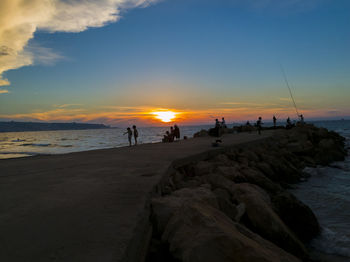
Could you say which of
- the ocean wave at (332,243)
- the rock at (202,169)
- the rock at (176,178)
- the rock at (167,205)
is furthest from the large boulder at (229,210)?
the rock at (202,169)

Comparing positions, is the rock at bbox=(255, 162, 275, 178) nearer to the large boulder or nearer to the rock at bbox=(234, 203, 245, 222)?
the rock at bbox=(234, 203, 245, 222)

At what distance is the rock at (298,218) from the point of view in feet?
15.9

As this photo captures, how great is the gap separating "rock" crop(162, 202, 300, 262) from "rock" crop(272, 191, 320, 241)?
276cm

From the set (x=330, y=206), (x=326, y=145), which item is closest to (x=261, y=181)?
(x=330, y=206)

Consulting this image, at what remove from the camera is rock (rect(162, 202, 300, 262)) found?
2.08 metres

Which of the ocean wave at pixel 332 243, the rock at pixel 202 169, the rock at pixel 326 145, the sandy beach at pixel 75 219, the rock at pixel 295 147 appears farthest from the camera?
the rock at pixel 326 145

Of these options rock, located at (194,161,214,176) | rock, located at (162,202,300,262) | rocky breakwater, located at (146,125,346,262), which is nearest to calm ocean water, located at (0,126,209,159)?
rock, located at (194,161,214,176)

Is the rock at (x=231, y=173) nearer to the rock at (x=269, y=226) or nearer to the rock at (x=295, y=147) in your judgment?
the rock at (x=269, y=226)

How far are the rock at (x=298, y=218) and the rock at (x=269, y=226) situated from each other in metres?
1.01

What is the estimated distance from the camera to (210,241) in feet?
7.14

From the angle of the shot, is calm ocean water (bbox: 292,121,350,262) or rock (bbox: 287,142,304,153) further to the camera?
rock (bbox: 287,142,304,153)

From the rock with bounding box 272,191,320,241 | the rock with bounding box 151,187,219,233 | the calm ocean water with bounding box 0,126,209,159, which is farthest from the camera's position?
the calm ocean water with bounding box 0,126,209,159

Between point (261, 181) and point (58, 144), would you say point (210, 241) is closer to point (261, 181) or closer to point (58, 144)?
point (261, 181)

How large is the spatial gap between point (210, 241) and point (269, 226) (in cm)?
206
